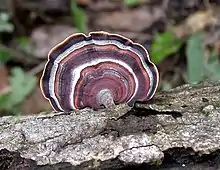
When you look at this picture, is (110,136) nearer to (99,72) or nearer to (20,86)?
(99,72)

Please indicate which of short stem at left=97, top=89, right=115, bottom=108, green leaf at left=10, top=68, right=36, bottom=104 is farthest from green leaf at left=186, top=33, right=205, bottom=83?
short stem at left=97, top=89, right=115, bottom=108

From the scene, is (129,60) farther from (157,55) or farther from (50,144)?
(157,55)

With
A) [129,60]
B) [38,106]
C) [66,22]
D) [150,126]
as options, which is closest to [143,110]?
[150,126]

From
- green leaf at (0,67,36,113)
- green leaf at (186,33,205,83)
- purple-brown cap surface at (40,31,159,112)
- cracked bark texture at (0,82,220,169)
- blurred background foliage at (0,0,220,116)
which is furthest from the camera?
blurred background foliage at (0,0,220,116)

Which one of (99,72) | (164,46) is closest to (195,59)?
(164,46)

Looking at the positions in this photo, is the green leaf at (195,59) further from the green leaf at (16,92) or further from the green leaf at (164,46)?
the green leaf at (16,92)

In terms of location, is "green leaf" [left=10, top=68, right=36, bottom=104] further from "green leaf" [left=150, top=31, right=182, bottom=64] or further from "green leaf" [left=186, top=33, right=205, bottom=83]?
"green leaf" [left=186, top=33, right=205, bottom=83]
